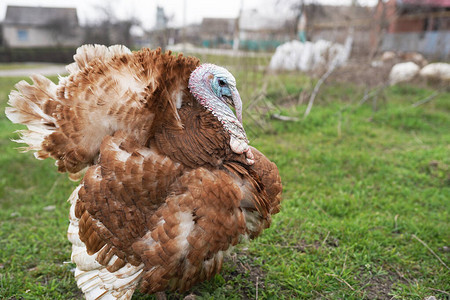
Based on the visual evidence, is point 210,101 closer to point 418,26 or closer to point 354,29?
point 354,29

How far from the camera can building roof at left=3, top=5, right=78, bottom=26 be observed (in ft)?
94.2

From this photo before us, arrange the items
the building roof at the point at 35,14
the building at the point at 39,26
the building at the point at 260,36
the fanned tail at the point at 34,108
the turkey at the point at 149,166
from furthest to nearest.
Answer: the building roof at the point at 35,14 < the building at the point at 39,26 < the building at the point at 260,36 < the fanned tail at the point at 34,108 < the turkey at the point at 149,166

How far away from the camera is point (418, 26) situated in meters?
18.7

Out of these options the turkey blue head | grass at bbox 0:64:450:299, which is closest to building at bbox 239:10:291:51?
grass at bbox 0:64:450:299

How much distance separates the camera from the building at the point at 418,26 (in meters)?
10.2

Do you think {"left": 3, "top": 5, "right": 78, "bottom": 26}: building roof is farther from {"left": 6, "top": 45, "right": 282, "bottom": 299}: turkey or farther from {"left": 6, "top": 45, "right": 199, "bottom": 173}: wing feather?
{"left": 6, "top": 45, "right": 282, "bottom": 299}: turkey

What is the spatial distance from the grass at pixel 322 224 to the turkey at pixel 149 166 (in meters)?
0.68

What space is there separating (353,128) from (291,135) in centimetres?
→ 134

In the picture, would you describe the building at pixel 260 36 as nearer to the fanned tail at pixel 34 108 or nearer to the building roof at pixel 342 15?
the building roof at pixel 342 15

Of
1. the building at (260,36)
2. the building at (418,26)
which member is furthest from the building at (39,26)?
the building at (418,26)

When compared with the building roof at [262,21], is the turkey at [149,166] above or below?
below

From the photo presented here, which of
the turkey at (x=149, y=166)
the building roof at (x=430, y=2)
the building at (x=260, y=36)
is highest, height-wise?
the building roof at (x=430, y=2)

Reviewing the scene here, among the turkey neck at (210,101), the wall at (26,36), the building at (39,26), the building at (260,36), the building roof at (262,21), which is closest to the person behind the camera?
the turkey neck at (210,101)

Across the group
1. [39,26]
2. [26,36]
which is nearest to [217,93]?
[39,26]
